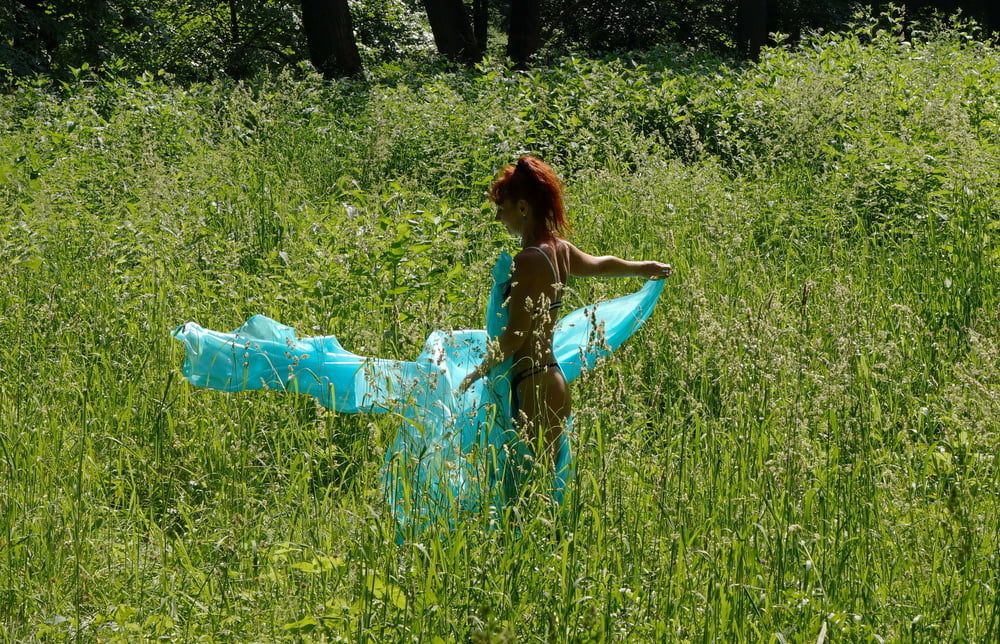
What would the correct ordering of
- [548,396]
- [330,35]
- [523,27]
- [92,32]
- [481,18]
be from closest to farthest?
[548,396], [330,35], [92,32], [523,27], [481,18]

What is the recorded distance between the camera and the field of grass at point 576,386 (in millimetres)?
2852

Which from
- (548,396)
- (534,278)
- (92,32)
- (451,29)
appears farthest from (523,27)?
(548,396)

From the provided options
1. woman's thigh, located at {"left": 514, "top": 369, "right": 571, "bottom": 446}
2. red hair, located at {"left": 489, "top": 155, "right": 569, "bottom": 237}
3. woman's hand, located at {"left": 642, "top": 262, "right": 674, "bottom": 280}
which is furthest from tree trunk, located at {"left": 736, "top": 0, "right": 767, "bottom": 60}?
woman's thigh, located at {"left": 514, "top": 369, "right": 571, "bottom": 446}

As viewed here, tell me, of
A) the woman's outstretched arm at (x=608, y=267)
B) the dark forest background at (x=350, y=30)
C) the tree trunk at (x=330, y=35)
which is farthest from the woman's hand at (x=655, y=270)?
the tree trunk at (x=330, y=35)

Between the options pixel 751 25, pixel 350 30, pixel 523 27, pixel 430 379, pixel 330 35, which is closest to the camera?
pixel 430 379

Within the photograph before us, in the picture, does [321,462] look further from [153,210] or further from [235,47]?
[235,47]

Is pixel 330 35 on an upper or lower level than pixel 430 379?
upper

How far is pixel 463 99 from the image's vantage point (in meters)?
11.1

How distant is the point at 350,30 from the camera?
16.1 m

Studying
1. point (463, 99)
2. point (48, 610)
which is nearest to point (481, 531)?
point (48, 610)

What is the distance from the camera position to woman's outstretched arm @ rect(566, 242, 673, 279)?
4371mm

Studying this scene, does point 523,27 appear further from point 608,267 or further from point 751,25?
point 608,267

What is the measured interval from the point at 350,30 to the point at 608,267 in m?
Result: 12.6

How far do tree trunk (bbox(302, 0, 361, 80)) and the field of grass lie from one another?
4.58 metres
